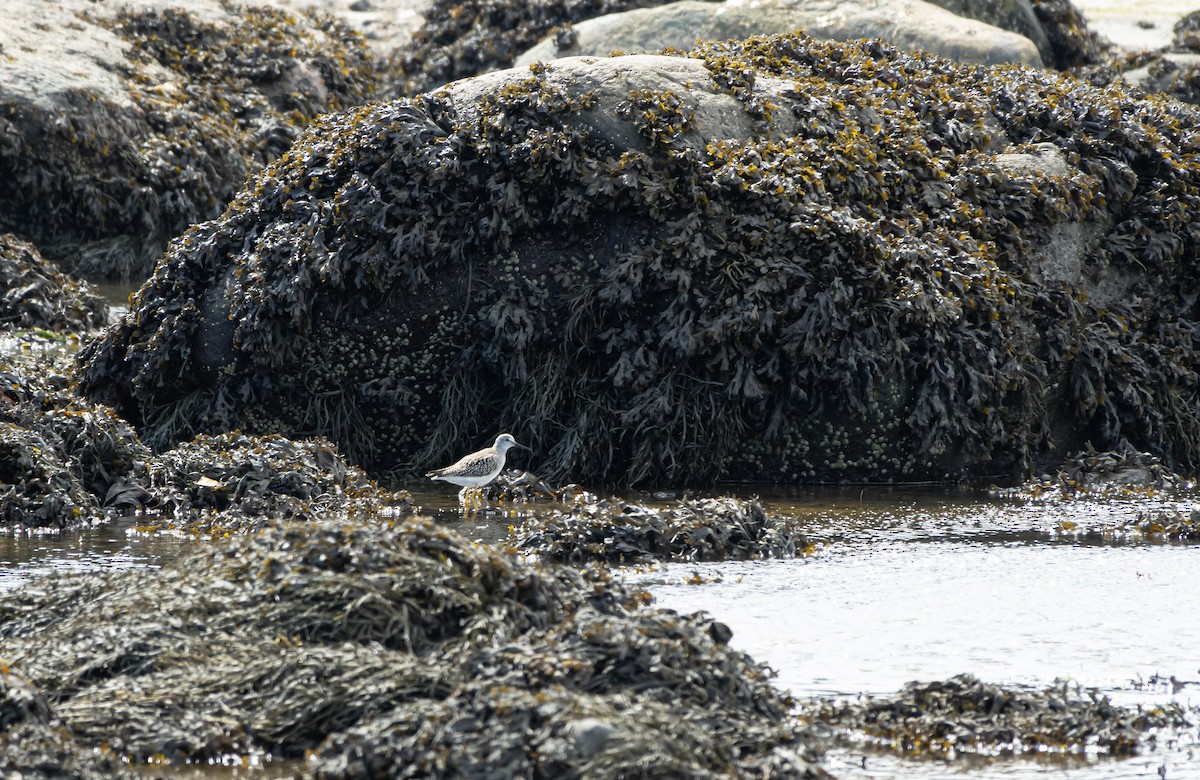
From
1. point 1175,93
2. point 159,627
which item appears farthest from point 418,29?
point 159,627

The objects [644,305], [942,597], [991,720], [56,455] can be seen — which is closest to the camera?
[991,720]

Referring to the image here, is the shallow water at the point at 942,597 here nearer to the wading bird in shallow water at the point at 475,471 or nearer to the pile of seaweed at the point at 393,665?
the wading bird in shallow water at the point at 475,471

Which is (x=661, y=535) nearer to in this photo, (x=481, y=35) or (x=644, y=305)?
(x=644, y=305)

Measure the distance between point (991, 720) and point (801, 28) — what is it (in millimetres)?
11240

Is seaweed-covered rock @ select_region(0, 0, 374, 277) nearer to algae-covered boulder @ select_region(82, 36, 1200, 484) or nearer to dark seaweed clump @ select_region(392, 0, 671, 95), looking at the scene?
dark seaweed clump @ select_region(392, 0, 671, 95)

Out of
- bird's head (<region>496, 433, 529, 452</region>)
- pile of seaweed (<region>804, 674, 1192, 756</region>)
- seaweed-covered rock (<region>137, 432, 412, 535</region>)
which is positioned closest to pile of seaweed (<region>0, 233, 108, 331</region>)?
seaweed-covered rock (<region>137, 432, 412, 535</region>)

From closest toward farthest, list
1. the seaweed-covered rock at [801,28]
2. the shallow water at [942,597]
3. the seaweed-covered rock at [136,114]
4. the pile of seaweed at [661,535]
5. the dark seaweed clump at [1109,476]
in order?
the shallow water at [942,597] → the pile of seaweed at [661,535] → the dark seaweed clump at [1109,476] → the seaweed-covered rock at [136,114] → the seaweed-covered rock at [801,28]

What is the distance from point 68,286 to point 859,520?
274 inches

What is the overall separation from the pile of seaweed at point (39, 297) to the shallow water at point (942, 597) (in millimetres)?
4718

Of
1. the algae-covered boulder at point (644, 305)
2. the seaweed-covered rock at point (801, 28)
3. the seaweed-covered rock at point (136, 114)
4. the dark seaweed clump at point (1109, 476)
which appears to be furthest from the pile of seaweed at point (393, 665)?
the seaweed-covered rock at point (801, 28)

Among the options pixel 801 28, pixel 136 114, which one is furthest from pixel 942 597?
pixel 136 114

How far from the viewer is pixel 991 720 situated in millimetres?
4559

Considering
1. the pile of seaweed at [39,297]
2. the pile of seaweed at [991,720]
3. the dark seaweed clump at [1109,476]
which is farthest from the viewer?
the pile of seaweed at [39,297]

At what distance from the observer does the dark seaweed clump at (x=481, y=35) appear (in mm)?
17781
